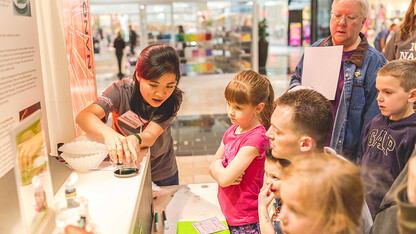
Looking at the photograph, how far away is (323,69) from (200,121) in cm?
446

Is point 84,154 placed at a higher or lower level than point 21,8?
lower

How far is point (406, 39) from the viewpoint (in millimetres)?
2977

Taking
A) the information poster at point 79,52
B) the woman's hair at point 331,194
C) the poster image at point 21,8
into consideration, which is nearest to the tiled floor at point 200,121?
the information poster at point 79,52

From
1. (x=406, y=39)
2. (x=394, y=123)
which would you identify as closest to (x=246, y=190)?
(x=394, y=123)

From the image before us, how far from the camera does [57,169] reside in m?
1.50

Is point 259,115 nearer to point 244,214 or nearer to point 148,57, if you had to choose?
point 244,214

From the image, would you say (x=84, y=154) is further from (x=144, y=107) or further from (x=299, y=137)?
(x=299, y=137)

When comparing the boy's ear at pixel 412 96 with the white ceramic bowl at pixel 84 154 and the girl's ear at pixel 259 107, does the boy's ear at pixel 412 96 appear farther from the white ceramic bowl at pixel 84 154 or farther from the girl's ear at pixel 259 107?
the white ceramic bowl at pixel 84 154

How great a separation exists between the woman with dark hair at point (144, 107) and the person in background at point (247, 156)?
0.35 metres

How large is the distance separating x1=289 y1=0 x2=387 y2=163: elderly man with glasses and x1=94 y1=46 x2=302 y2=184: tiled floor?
1.96m

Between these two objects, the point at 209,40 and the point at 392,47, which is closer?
the point at 392,47

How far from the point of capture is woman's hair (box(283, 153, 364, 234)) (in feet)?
2.97

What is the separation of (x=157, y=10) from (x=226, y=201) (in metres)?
10.2

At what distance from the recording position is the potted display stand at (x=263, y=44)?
42.9 feet
